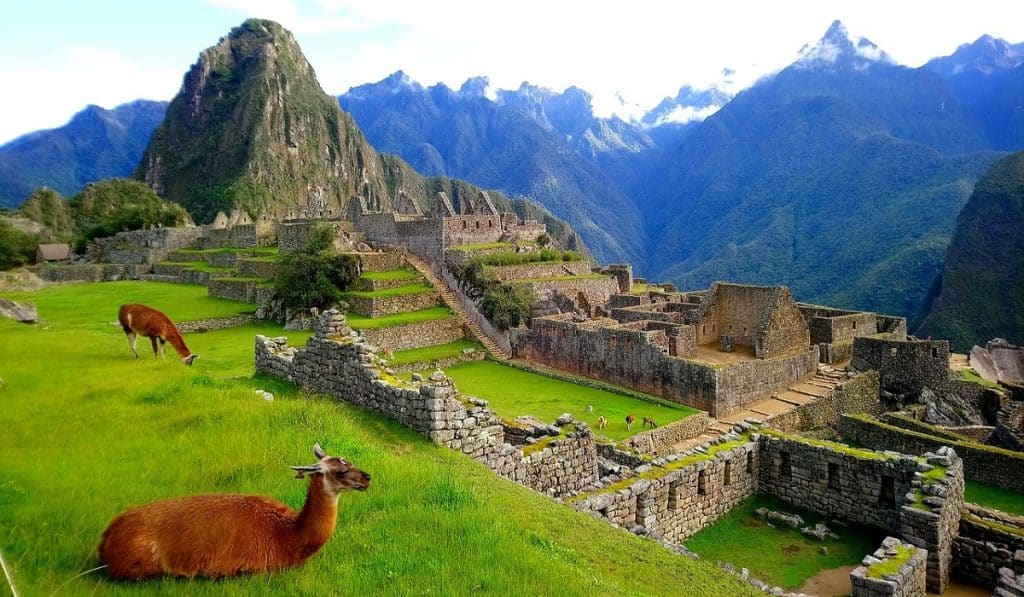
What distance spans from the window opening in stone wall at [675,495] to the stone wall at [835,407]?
31.6ft

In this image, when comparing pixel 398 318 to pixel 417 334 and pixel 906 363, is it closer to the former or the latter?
pixel 417 334

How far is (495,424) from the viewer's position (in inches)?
345

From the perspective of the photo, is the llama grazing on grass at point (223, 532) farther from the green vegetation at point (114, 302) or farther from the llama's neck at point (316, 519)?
the green vegetation at point (114, 302)

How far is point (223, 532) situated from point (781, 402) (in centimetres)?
2013

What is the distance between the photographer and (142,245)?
183 ft

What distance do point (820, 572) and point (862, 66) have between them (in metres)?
159

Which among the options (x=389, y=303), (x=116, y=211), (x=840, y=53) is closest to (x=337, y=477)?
(x=389, y=303)

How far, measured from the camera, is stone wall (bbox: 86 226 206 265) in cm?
5325

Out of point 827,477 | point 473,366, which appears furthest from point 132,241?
point 827,477

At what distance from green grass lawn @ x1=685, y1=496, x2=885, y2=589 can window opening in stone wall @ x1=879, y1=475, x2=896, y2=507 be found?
0.53 m

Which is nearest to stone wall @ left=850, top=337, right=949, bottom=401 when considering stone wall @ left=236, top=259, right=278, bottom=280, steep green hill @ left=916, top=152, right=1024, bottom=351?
stone wall @ left=236, top=259, right=278, bottom=280

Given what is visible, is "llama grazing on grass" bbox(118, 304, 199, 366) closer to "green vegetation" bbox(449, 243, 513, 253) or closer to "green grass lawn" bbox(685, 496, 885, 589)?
"green grass lawn" bbox(685, 496, 885, 589)

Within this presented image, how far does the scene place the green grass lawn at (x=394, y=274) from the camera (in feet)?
105

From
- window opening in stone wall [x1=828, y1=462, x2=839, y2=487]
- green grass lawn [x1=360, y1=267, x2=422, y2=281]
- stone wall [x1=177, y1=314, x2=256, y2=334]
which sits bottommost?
window opening in stone wall [x1=828, y1=462, x2=839, y2=487]
